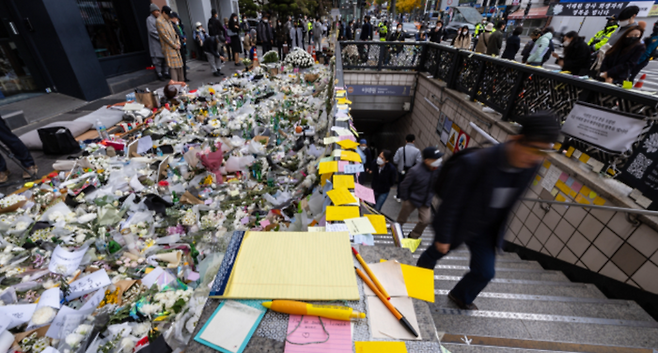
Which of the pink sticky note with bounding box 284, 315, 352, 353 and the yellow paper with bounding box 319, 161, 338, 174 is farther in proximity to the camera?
the yellow paper with bounding box 319, 161, 338, 174

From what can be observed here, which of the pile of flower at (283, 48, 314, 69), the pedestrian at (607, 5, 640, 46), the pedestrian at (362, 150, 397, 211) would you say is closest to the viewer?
the pedestrian at (607, 5, 640, 46)

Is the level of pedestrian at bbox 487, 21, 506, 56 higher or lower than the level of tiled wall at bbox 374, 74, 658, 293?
Answer: higher

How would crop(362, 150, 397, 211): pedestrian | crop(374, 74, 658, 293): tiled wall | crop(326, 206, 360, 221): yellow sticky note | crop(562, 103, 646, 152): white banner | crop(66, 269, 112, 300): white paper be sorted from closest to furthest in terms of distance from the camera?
1. crop(326, 206, 360, 221): yellow sticky note
2. crop(66, 269, 112, 300): white paper
3. crop(374, 74, 658, 293): tiled wall
4. crop(562, 103, 646, 152): white banner
5. crop(362, 150, 397, 211): pedestrian

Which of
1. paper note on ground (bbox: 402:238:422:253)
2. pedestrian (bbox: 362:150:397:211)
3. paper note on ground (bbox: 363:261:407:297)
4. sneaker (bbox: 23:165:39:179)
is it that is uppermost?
paper note on ground (bbox: 363:261:407:297)

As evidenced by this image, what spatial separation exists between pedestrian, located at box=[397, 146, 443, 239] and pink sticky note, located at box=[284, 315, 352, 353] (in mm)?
2815

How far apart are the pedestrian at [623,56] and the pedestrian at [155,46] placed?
31.7ft

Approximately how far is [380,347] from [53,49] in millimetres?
8790

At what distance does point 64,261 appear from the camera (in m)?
2.39

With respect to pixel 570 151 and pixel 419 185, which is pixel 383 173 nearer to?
pixel 419 185

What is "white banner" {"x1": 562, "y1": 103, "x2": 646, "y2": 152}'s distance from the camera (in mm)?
2410

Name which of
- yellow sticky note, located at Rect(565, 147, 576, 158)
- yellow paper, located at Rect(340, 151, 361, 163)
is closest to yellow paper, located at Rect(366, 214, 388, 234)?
yellow paper, located at Rect(340, 151, 361, 163)

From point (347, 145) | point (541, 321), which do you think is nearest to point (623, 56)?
point (541, 321)

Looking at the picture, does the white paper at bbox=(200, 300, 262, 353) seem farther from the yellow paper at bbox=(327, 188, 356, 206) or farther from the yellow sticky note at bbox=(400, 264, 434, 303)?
the yellow paper at bbox=(327, 188, 356, 206)

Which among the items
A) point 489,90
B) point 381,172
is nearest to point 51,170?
point 381,172
